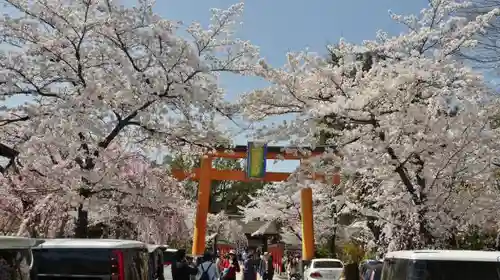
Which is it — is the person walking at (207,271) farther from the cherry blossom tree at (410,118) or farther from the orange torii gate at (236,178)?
the orange torii gate at (236,178)

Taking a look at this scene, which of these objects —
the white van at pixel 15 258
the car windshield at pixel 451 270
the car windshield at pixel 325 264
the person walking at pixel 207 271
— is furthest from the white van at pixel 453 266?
the car windshield at pixel 325 264

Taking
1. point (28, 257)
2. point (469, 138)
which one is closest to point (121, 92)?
point (28, 257)

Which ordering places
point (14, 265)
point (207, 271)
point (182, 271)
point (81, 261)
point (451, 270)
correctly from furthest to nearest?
point (182, 271)
point (207, 271)
point (81, 261)
point (451, 270)
point (14, 265)

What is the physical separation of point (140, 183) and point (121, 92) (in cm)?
383

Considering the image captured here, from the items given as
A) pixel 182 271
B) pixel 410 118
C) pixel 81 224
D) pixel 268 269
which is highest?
pixel 410 118

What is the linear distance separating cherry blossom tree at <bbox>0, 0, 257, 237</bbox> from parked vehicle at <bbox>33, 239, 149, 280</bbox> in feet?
13.1

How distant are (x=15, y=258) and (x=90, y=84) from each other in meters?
6.45

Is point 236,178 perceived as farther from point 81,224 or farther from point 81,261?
point 81,261

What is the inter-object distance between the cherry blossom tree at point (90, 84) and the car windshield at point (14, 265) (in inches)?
223

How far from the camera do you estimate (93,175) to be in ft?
36.5

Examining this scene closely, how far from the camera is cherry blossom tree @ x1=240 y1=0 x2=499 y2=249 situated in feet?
37.5

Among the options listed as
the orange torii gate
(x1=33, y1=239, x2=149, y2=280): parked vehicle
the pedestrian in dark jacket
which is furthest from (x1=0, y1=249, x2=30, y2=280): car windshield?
the orange torii gate

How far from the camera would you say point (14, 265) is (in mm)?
4723

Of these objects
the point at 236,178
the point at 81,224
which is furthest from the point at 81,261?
the point at 236,178
